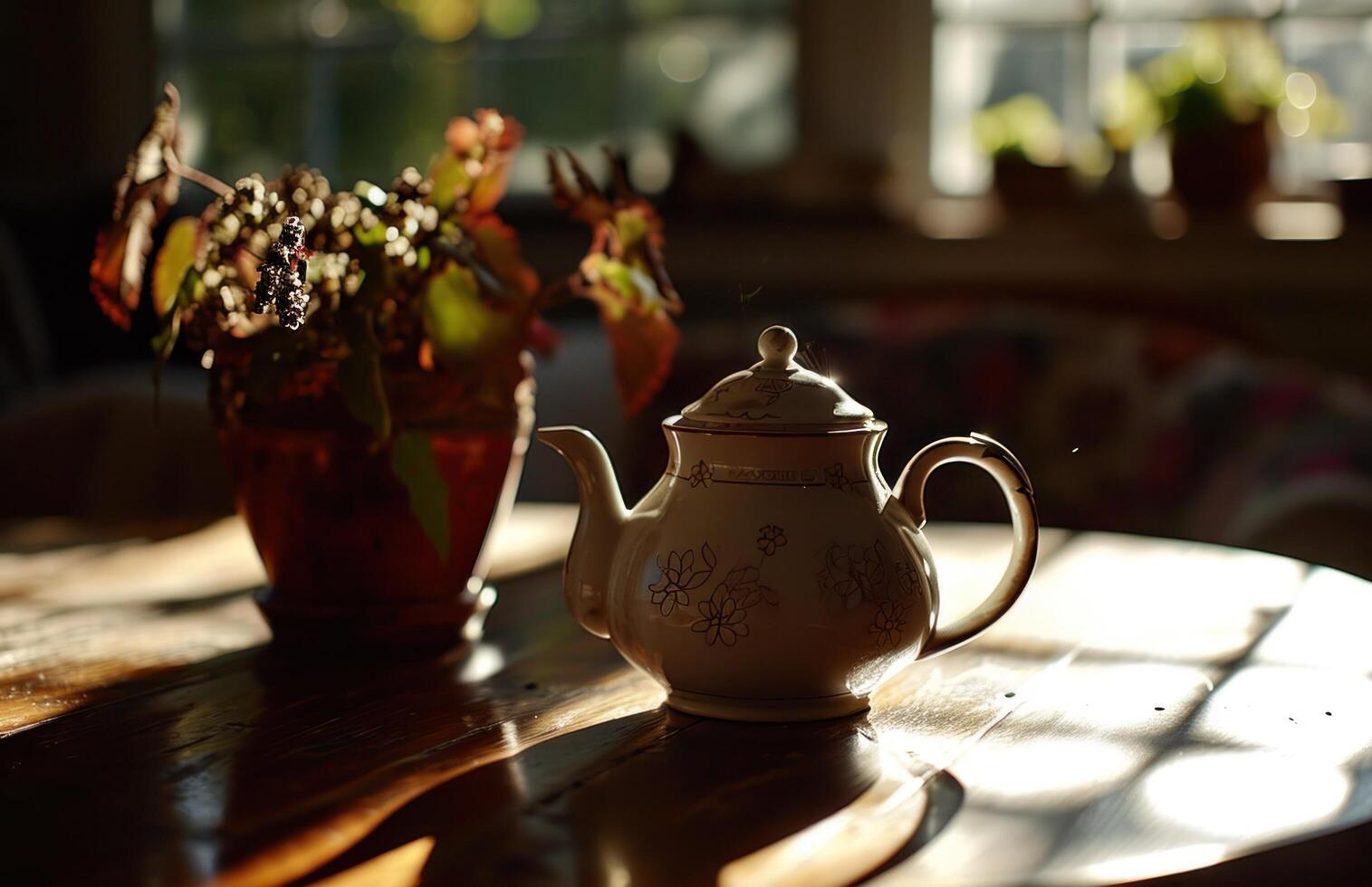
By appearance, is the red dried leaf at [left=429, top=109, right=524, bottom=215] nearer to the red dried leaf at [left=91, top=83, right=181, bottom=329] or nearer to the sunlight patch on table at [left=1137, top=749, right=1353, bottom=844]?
the red dried leaf at [left=91, top=83, right=181, bottom=329]

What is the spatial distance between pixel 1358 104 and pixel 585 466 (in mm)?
2334

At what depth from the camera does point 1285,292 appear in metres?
2.54

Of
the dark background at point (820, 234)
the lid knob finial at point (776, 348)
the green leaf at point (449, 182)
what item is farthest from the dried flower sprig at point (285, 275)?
the dark background at point (820, 234)

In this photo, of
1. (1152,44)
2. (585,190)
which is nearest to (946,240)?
(1152,44)

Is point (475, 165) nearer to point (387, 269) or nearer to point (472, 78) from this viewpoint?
point (387, 269)

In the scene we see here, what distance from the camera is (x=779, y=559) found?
2.27 feet

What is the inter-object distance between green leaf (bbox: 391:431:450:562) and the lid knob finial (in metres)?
0.21

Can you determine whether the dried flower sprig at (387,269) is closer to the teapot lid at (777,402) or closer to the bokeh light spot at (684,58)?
the teapot lid at (777,402)

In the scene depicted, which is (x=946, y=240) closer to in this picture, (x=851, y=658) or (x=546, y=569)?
(x=546, y=569)

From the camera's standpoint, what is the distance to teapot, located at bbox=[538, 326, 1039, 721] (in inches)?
27.2

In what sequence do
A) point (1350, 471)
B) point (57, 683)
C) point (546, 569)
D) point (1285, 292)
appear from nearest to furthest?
point (57, 683) → point (546, 569) → point (1350, 471) → point (1285, 292)

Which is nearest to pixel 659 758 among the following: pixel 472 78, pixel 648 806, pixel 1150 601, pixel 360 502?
pixel 648 806

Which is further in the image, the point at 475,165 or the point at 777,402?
the point at 475,165

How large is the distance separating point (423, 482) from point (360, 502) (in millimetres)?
67
